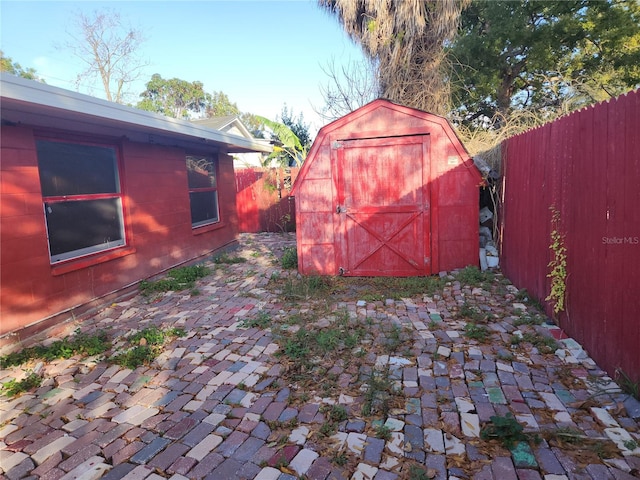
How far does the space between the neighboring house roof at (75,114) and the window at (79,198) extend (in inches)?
12.5

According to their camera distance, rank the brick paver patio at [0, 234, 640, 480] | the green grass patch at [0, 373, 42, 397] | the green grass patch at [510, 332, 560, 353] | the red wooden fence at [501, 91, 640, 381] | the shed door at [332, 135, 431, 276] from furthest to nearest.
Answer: the shed door at [332, 135, 431, 276] → the green grass patch at [510, 332, 560, 353] → the green grass patch at [0, 373, 42, 397] → the red wooden fence at [501, 91, 640, 381] → the brick paver patio at [0, 234, 640, 480]

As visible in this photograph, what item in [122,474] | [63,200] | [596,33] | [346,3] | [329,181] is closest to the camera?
[122,474]

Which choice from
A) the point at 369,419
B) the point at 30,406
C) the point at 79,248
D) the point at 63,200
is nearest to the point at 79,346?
the point at 30,406

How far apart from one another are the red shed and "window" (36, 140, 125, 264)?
3.08 metres

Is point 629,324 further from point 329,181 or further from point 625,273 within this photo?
point 329,181

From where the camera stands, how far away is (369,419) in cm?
281

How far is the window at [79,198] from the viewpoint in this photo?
4.98 meters

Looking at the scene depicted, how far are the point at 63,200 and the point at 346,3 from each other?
7.79 m

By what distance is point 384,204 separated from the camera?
21.7 ft

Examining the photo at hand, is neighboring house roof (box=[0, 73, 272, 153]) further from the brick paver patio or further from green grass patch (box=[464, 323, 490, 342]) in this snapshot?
green grass patch (box=[464, 323, 490, 342])

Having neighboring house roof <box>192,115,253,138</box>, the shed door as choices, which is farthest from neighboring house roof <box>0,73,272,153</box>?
neighboring house roof <box>192,115,253,138</box>

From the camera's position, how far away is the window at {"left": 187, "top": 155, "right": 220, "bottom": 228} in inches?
340

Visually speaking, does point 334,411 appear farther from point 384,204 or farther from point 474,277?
point 384,204

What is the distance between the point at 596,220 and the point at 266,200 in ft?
36.6
